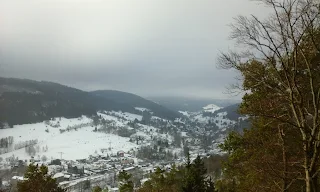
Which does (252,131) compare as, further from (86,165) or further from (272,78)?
(86,165)

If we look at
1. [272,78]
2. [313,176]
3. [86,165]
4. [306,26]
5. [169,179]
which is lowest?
[86,165]

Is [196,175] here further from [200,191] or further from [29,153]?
[29,153]

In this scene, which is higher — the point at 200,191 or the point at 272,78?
the point at 272,78

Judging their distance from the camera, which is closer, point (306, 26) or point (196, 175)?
point (306, 26)

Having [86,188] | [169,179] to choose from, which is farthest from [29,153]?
[169,179]

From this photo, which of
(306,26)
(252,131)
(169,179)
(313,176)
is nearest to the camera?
(313,176)

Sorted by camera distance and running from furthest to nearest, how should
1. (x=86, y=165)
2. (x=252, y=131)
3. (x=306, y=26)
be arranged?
1. (x=86, y=165)
2. (x=252, y=131)
3. (x=306, y=26)

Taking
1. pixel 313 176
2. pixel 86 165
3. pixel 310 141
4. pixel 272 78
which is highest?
pixel 272 78

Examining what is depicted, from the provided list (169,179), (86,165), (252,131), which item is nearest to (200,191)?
(252,131)

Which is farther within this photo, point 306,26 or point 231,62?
point 231,62
